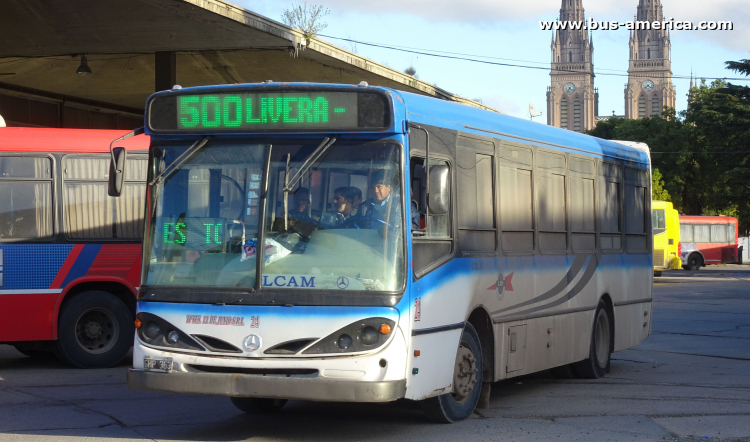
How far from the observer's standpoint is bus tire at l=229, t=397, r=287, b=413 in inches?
335

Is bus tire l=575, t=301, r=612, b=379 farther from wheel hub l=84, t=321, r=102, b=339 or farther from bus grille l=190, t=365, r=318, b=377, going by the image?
wheel hub l=84, t=321, r=102, b=339

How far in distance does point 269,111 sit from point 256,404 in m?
2.86

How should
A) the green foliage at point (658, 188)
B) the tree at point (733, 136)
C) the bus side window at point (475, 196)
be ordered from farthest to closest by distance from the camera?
the green foliage at point (658, 188), the tree at point (733, 136), the bus side window at point (475, 196)

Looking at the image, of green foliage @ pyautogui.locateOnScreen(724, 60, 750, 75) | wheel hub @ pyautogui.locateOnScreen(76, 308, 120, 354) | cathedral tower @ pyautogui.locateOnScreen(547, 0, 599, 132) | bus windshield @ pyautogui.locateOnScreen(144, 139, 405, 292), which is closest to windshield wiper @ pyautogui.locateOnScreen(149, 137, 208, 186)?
bus windshield @ pyautogui.locateOnScreen(144, 139, 405, 292)

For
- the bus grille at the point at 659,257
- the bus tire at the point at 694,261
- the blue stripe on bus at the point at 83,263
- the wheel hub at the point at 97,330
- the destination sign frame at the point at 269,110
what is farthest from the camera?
the bus tire at the point at 694,261

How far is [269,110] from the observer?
23.4 ft

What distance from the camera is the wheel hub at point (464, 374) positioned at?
7863mm

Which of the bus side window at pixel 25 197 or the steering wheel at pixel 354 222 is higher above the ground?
the bus side window at pixel 25 197

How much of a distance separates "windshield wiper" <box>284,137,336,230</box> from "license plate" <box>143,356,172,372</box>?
130 centimetres

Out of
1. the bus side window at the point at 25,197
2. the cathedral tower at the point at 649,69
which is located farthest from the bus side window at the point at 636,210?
the cathedral tower at the point at 649,69

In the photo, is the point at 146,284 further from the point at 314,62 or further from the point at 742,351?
the point at 314,62

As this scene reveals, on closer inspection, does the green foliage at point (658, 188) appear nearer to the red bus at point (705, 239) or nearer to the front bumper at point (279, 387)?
the red bus at point (705, 239)

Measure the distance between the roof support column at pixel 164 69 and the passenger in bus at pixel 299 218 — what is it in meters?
14.7

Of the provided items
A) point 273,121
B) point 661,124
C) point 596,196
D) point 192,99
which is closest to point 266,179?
point 273,121
